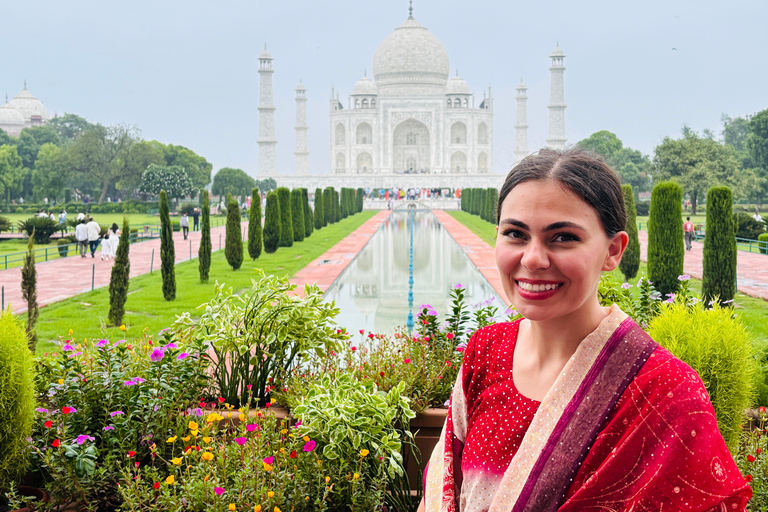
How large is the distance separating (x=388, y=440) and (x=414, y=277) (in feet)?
23.4

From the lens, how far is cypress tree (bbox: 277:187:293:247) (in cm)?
1391

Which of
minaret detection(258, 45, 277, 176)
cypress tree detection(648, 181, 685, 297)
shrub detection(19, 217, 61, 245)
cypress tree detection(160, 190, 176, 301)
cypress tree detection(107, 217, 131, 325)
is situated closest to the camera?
cypress tree detection(107, 217, 131, 325)

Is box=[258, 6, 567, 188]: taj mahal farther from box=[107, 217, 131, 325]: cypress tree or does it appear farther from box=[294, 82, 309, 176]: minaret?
box=[107, 217, 131, 325]: cypress tree

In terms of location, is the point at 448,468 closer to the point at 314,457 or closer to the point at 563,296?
the point at 563,296

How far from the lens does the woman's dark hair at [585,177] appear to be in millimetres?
1117

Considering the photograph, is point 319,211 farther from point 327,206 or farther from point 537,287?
point 537,287

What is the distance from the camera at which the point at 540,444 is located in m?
1.08

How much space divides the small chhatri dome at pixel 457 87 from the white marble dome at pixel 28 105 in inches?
1246

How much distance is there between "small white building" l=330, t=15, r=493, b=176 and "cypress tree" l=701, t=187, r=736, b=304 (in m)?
35.1

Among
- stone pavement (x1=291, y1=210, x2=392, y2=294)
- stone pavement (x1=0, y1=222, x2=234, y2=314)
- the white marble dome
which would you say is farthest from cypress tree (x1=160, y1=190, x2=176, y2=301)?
the white marble dome

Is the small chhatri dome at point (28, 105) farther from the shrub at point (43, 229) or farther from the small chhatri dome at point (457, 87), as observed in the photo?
the shrub at point (43, 229)

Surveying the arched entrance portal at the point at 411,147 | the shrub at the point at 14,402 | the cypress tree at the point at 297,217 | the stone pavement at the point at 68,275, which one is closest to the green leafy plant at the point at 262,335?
the shrub at the point at 14,402

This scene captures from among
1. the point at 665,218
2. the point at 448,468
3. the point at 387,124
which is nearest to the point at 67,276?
Answer: the point at 665,218

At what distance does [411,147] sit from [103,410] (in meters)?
45.3
